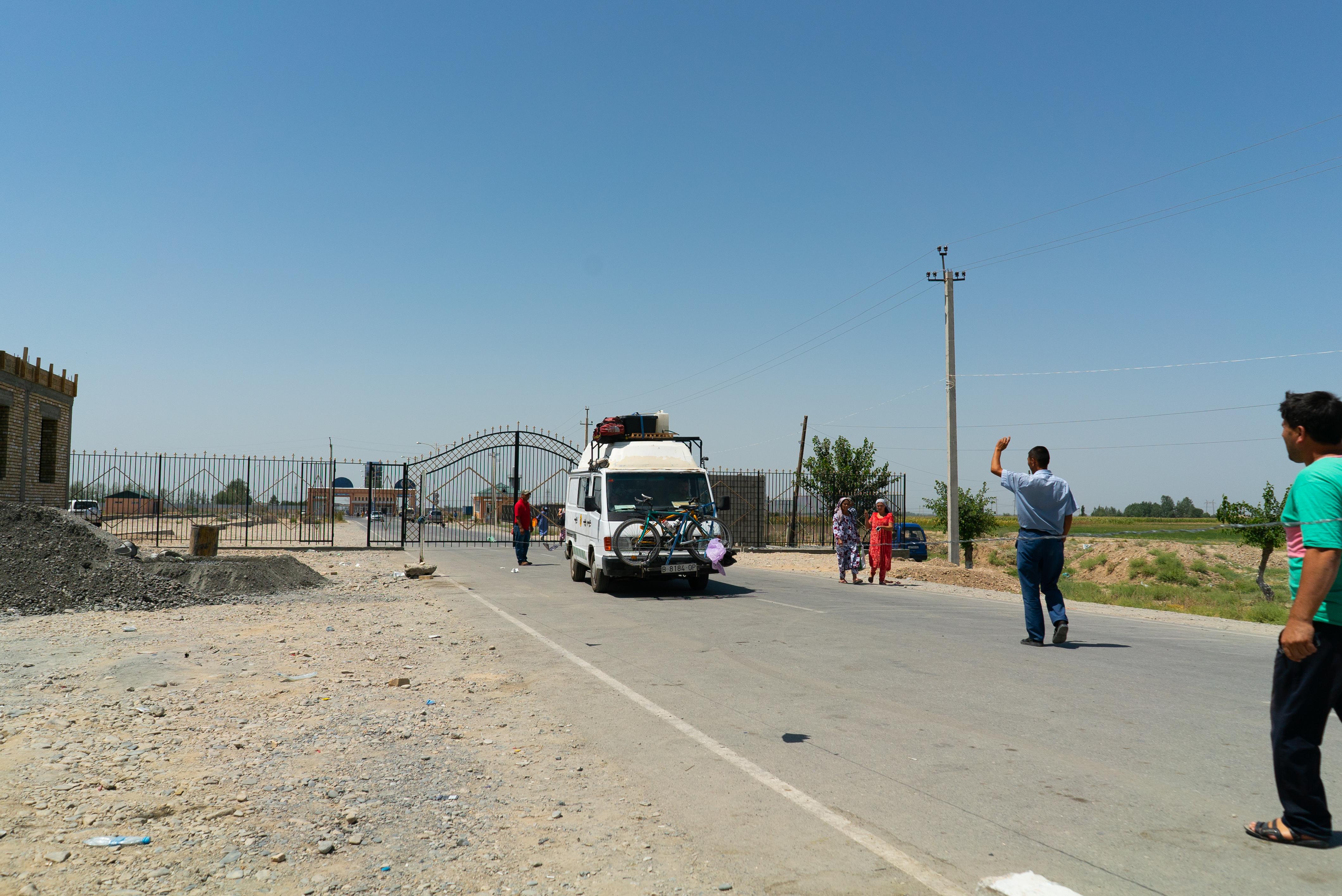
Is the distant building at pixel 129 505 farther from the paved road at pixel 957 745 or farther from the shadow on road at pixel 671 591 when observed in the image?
the paved road at pixel 957 745

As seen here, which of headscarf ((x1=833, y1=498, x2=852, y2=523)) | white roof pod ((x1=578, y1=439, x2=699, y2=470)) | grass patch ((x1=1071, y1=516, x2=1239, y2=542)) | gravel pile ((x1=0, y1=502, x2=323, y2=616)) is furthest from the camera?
grass patch ((x1=1071, y1=516, x2=1239, y2=542))

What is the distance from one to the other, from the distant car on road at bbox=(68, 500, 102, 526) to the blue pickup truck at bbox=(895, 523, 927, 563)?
2920 centimetres

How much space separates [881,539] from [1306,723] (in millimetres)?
15647

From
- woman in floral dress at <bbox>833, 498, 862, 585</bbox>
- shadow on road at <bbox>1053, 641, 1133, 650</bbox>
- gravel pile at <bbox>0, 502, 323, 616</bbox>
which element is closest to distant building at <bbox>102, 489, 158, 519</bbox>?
gravel pile at <bbox>0, 502, 323, 616</bbox>

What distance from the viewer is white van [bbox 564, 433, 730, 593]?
1510cm

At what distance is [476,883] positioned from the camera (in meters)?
3.47

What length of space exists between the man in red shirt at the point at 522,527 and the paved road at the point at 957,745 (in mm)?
11530

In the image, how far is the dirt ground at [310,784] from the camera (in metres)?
3.56

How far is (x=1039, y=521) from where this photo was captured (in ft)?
29.0

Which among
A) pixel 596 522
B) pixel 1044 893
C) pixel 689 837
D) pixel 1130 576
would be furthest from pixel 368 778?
pixel 1130 576

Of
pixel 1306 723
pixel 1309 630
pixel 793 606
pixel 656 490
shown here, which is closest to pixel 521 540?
pixel 656 490

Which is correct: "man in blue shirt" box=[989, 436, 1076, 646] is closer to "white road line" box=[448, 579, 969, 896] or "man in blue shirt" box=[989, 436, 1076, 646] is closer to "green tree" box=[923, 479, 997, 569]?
"white road line" box=[448, 579, 969, 896]

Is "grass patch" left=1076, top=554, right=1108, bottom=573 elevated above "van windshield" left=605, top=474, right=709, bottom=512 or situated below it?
below

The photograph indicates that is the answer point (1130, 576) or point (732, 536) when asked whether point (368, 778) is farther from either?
point (1130, 576)
